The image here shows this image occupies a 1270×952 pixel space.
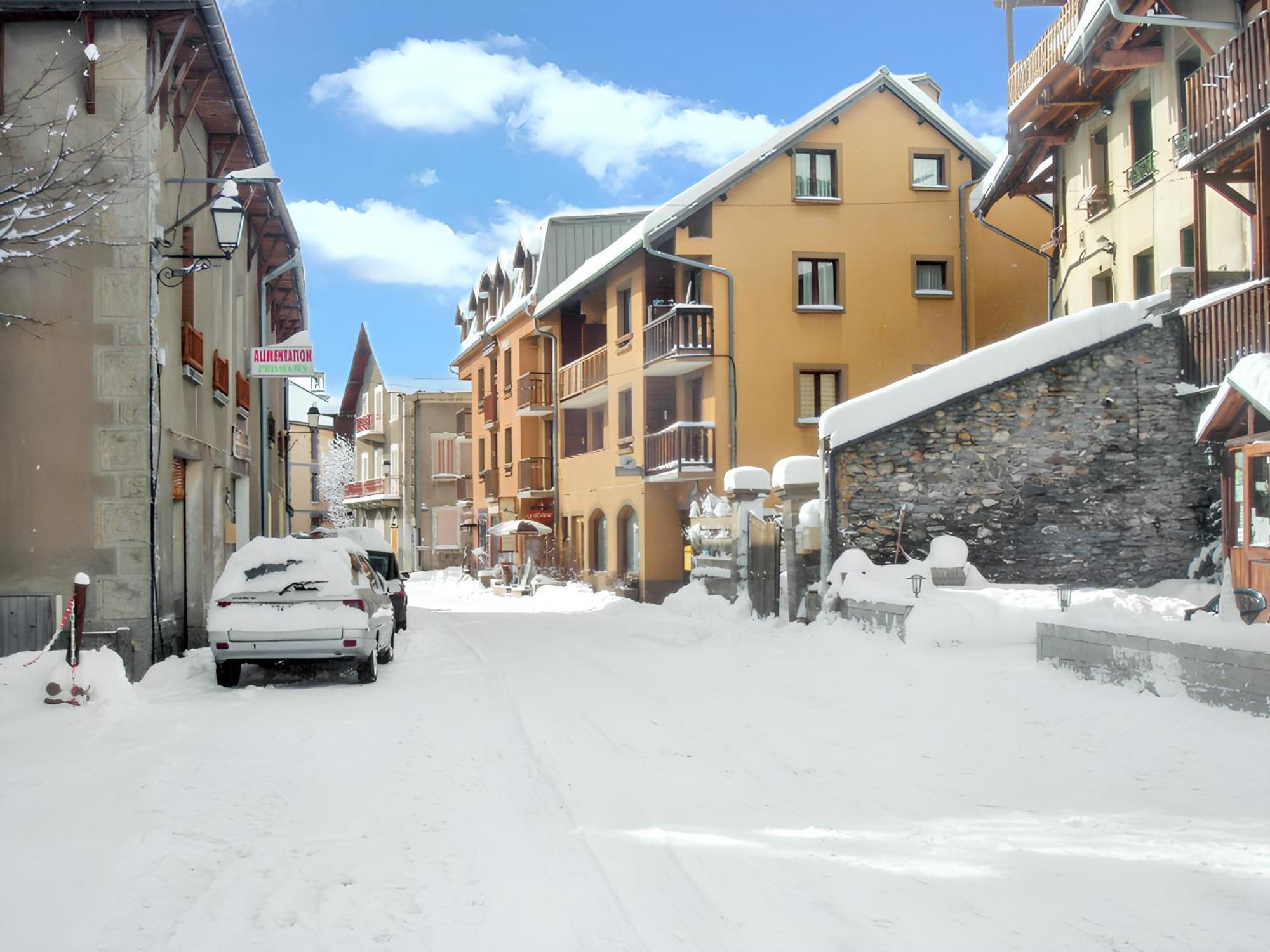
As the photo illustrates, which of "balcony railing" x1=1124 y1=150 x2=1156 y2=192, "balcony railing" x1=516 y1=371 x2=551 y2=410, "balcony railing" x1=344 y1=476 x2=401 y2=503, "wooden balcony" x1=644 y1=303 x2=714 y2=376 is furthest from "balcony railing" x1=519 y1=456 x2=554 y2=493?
"balcony railing" x1=1124 y1=150 x2=1156 y2=192

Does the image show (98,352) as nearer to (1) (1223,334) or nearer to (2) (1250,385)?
(2) (1250,385)

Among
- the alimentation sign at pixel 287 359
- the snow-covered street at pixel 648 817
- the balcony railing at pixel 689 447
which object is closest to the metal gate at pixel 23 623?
the snow-covered street at pixel 648 817

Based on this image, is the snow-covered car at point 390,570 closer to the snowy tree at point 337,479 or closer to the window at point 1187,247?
the window at point 1187,247

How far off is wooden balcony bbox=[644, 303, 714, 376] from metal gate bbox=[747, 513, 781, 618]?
26.8ft

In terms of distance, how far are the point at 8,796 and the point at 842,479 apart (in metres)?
11.6

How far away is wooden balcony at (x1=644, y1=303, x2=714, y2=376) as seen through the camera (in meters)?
27.0

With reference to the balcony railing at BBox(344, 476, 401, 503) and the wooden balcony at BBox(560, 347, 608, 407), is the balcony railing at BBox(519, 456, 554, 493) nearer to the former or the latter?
the wooden balcony at BBox(560, 347, 608, 407)

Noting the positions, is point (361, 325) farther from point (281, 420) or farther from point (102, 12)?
point (102, 12)

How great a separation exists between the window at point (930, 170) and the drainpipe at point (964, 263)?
429 mm

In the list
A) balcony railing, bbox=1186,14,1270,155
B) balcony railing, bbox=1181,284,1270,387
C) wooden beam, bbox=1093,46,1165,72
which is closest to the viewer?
balcony railing, bbox=1181,284,1270,387

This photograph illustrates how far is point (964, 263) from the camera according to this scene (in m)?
28.4

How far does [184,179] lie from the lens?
1412 centimetres

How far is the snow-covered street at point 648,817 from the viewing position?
4648mm

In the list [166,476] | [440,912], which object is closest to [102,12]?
[166,476]
